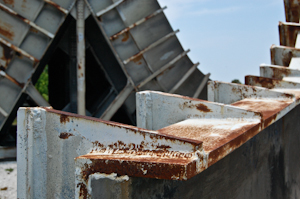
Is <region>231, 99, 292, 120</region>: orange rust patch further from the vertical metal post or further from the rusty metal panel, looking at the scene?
the rusty metal panel

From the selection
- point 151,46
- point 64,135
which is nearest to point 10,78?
point 151,46

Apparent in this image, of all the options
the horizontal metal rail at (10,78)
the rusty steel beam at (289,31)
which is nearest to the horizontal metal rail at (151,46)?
the horizontal metal rail at (10,78)

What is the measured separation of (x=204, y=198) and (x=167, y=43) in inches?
253

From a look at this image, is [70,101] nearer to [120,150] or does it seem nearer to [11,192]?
[11,192]

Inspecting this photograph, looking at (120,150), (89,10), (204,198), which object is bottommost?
(204,198)

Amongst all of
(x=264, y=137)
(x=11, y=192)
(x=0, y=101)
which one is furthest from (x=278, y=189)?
(x=0, y=101)

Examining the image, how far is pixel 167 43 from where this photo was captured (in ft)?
27.6

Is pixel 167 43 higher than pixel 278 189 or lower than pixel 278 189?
higher

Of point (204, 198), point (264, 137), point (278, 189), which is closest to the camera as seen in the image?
point (204, 198)

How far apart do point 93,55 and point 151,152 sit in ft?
24.1

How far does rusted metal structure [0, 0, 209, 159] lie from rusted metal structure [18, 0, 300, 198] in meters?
4.94

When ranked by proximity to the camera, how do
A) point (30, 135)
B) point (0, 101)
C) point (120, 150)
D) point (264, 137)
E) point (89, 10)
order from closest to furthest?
point (120, 150)
point (30, 135)
point (264, 137)
point (0, 101)
point (89, 10)

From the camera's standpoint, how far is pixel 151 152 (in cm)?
165

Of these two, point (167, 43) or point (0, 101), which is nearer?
point (0, 101)
